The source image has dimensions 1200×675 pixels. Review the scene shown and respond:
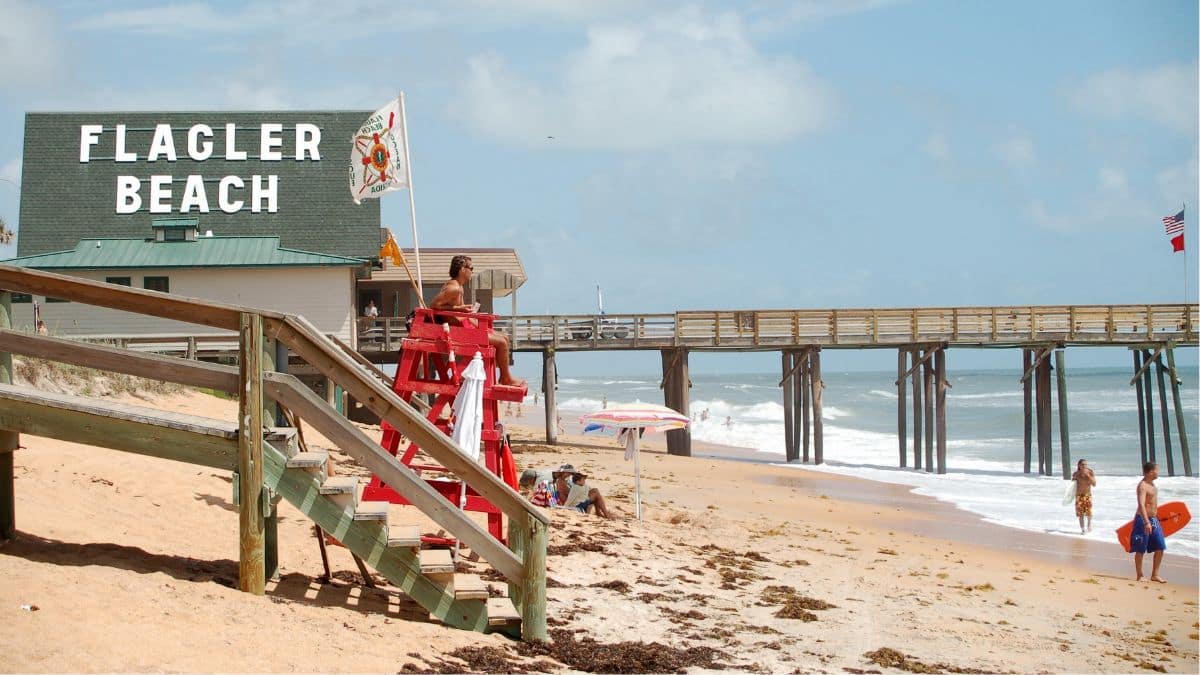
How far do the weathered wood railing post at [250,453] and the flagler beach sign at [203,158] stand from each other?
885 inches

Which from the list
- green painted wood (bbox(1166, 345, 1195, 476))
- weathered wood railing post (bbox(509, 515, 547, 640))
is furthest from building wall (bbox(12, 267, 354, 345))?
green painted wood (bbox(1166, 345, 1195, 476))

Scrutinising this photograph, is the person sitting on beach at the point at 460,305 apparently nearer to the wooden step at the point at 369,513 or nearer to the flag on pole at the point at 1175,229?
the wooden step at the point at 369,513

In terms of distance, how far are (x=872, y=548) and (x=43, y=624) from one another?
11.2 m

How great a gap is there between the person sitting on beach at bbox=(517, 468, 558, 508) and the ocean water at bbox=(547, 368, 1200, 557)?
8936mm

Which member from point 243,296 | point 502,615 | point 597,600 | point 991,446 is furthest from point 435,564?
point 991,446

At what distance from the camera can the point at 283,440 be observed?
684 cm

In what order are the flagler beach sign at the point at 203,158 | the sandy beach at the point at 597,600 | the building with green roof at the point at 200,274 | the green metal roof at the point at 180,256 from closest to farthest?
the sandy beach at the point at 597,600 < the building with green roof at the point at 200,274 < the green metal roof at the point at 180,256 < the flagler beach sign at the point at 203,158

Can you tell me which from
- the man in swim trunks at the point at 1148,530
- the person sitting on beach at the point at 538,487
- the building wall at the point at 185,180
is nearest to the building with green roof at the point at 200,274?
the building wall at the point at 185,180

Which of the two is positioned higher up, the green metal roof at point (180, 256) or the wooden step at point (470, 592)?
the green metal roof at point (180, 256)

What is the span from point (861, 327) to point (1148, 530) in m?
19.3

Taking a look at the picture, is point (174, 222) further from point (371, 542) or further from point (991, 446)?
point (991, 446)

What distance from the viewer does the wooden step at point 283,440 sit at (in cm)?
680

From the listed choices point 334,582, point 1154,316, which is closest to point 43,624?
point 334,582

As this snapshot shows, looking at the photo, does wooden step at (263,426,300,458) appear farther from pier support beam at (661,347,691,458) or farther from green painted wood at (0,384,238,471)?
pier support beam at (661,347,691,458)
